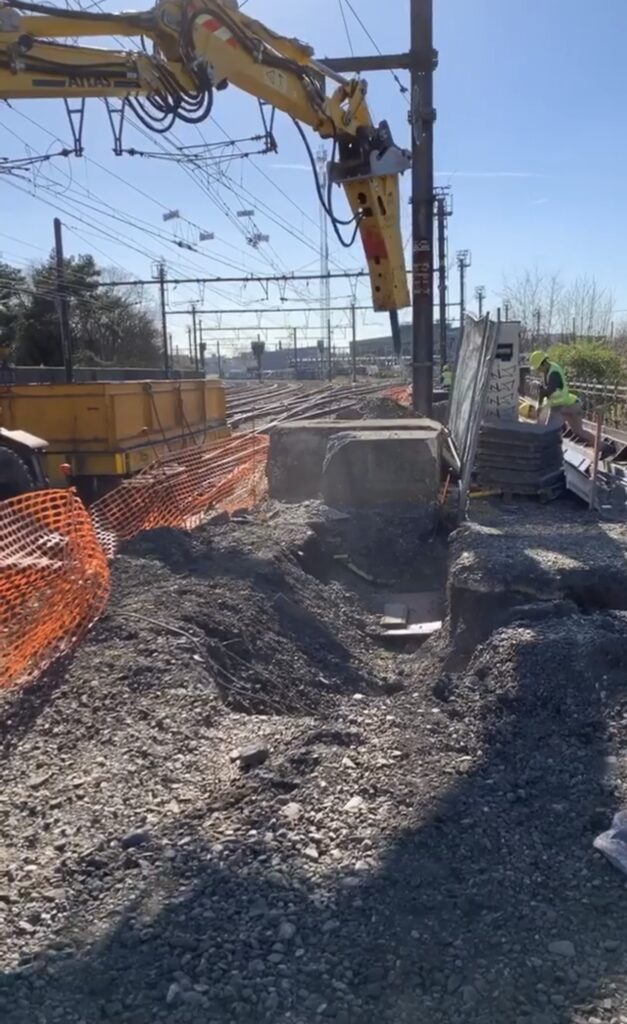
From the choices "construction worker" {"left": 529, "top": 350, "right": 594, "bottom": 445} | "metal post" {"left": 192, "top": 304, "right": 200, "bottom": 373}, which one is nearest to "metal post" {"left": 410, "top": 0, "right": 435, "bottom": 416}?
"construction worker" {"left": 529, "top": 350, "right": 594, "bottom": 445}

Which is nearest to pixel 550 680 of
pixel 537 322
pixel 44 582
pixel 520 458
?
pixel 44 582

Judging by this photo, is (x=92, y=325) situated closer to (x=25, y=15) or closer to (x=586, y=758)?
(x=25, y=15)

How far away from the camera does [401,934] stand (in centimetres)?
314

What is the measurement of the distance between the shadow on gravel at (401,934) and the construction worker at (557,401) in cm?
1082

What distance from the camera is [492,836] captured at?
12.2ft

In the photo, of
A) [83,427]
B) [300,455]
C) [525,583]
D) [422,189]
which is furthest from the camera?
[422,189]

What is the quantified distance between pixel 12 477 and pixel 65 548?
2788mm

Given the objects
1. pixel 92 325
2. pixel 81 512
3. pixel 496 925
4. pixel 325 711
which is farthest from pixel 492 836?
pixel 92 325

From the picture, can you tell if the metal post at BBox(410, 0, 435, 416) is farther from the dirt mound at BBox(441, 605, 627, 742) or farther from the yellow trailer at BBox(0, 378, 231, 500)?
the dirt mound at BBox(441, 605, 627, 742)

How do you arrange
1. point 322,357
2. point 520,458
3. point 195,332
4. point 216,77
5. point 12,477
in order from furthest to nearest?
point 322,357, point 195,332, point 520,458, point 12,477, point 216,77

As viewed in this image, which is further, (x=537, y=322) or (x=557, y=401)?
(x=537, y=322)

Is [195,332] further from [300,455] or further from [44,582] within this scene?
[44,582]

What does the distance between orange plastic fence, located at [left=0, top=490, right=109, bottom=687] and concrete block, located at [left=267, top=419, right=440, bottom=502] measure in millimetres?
4272

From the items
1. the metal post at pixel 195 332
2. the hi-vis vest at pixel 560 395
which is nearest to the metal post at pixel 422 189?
the hi-vis vest at pixel 560 395
